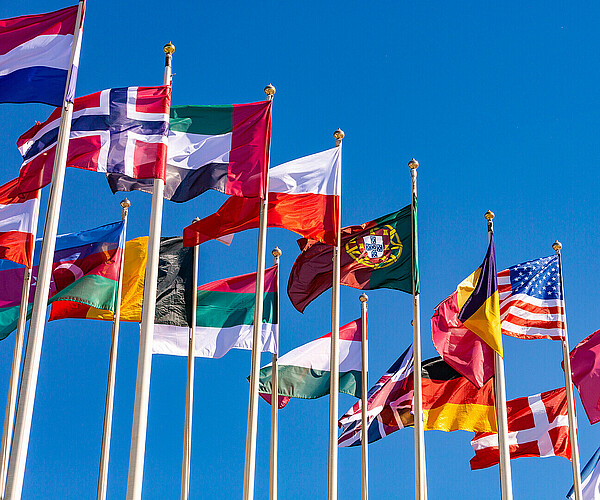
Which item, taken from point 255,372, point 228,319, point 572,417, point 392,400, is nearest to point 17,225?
point 255,372

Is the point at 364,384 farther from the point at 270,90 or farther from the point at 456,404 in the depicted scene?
the point at 270,90

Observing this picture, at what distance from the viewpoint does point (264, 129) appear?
2145 cm

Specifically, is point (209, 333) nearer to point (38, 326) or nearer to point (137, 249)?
point (137, 249)

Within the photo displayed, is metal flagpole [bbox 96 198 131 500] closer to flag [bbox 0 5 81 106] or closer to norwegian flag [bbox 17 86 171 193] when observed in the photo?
norwegian flag [bbox 17 86 171 193]

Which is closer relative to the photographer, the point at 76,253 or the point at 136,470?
the point at 136,470

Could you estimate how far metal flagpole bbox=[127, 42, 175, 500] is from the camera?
16.8m

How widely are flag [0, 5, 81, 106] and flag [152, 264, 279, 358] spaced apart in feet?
25.2

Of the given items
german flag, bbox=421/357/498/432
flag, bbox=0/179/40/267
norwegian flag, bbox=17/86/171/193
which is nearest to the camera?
norwegian flag, bbox=17/86/171/193

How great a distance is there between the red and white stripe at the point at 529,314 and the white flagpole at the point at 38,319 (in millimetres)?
13828

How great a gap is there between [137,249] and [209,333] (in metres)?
3.28

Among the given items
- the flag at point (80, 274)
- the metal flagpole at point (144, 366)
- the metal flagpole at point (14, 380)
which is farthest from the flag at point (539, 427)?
the metal flagpole at point (14, 380)

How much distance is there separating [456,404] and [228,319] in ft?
23.3

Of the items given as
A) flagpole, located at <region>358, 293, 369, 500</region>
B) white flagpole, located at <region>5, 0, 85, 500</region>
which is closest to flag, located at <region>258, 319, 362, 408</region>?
flagpole, located at <region>358, 293, 369, 500</region>

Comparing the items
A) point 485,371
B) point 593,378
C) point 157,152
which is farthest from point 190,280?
point 593,378
